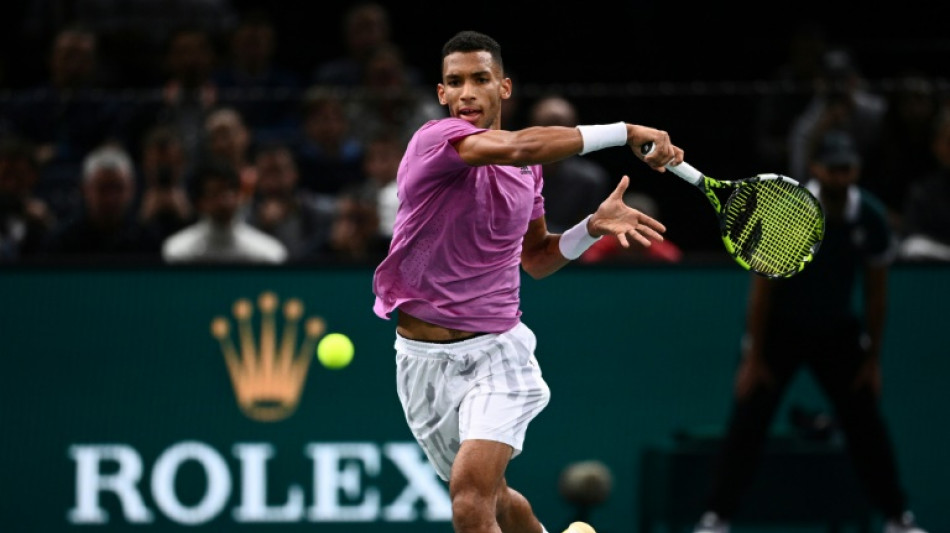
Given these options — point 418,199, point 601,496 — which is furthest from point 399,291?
point 601,496

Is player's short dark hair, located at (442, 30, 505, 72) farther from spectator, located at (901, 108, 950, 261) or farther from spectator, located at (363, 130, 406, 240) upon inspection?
spectator, located at (901, 108, 950, 261)

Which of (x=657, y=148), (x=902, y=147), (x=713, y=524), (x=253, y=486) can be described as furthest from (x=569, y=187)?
(x=657, y=148)

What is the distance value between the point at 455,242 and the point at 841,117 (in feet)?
14.4

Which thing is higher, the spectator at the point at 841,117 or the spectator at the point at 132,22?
the spectator at the point at 132,22

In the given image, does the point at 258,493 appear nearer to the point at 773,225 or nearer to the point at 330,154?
the point at 330,154

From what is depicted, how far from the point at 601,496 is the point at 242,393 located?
2323 mm

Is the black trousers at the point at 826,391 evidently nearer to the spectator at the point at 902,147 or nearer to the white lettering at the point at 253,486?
the spectator at the point at 902,147

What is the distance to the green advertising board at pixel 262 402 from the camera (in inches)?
406

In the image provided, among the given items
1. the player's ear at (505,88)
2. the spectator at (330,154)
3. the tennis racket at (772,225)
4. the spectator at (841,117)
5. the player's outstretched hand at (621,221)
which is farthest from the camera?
the spectator at (841,117)

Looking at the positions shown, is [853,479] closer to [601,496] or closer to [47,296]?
[601,496]

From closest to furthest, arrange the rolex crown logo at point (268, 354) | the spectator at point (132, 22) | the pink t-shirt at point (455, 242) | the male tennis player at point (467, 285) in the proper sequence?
the male tennis player at point (467, 285), the pink t-shirt at point (455, 242), the rolex crown logo at point (268, 354), the spectator at point (132, 22)

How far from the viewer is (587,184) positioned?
10.6 meters

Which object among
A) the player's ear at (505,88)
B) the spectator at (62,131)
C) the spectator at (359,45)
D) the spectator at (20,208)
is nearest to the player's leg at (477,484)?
the player's ear at (505,88)

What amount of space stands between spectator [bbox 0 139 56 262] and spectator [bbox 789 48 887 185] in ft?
15.8
